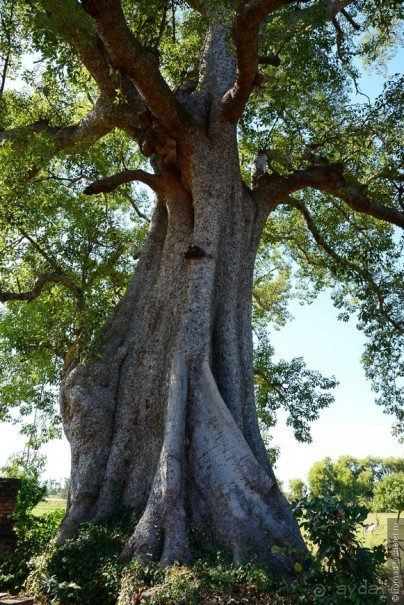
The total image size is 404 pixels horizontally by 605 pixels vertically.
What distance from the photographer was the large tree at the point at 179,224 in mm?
5035

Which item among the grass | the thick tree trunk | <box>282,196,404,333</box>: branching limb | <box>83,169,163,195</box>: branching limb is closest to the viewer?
the thick tree trunk

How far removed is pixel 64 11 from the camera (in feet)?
17.8

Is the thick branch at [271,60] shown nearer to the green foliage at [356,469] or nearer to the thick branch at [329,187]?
the thick branch at [329,187]

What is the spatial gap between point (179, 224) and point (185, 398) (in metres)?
2.76

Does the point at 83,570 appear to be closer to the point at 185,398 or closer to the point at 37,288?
the point at 185,398

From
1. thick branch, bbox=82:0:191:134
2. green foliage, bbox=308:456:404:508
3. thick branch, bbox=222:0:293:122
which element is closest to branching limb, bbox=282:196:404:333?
thick branch, bbox=222:0:293:122

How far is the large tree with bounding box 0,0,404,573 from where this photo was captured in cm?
504

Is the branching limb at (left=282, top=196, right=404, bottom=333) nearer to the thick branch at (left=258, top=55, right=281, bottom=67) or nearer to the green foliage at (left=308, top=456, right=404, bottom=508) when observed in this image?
the thick branch at (left=258, top=55, right=281, bottom=67)

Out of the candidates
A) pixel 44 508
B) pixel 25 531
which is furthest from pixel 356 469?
pixel 25 531

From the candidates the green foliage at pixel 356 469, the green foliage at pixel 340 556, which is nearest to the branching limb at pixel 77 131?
the green foliage at pixel 340 556

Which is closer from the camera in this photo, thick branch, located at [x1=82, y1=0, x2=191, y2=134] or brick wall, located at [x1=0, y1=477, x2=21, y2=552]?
thick branch, located at [x1=82, y1=0, x2=191, y2=134]

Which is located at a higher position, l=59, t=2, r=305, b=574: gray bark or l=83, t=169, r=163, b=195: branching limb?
l=83, t=169, r=163, b=195: branching limb

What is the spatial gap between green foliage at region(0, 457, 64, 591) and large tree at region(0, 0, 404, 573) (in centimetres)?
67

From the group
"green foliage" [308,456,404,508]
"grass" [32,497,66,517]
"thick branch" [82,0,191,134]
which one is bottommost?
"grass" [32,497,66,517]
